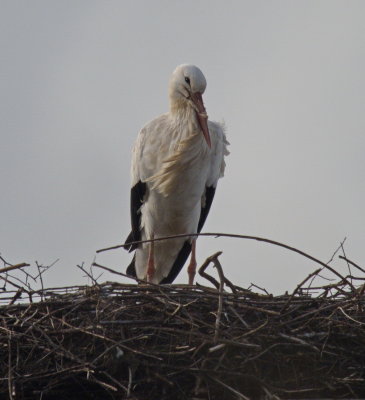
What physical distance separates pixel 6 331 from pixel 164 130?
234cm

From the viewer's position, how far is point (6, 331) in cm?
466

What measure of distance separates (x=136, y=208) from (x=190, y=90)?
83 cm

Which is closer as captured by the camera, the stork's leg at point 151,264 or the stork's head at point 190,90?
the stork's head at point 190,90

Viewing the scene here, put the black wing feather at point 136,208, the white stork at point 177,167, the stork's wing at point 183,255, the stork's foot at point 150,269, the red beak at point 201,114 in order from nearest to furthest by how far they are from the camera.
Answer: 1. the red beak at point 201,114
2. the white stork at point 177,167
3. the black wing feather at point 136,208
4. the stork's foot at point 150,269
5. the stork's wing at point 183,255

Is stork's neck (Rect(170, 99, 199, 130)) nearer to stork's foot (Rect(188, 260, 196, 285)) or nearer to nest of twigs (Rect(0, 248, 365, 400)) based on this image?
stork's foot (Rect(188, 260, 196, 285))

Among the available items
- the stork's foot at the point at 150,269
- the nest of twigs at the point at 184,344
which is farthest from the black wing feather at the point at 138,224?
the nest of twigs at the point at 184,344

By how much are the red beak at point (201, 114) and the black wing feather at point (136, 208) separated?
531 mm

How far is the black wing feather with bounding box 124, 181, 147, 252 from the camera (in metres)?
6.79

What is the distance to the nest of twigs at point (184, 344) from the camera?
14.2 feet

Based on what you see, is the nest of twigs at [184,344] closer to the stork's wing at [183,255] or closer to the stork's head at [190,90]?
the stork's head at [190,90]

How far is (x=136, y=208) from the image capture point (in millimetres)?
6879

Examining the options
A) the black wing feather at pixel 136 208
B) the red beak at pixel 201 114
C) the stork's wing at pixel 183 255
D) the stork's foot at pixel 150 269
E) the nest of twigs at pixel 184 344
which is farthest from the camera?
the stork's wing at pixel 183 255

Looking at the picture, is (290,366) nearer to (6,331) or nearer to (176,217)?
(6,331)

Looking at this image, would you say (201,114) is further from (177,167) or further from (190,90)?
(177,167)
